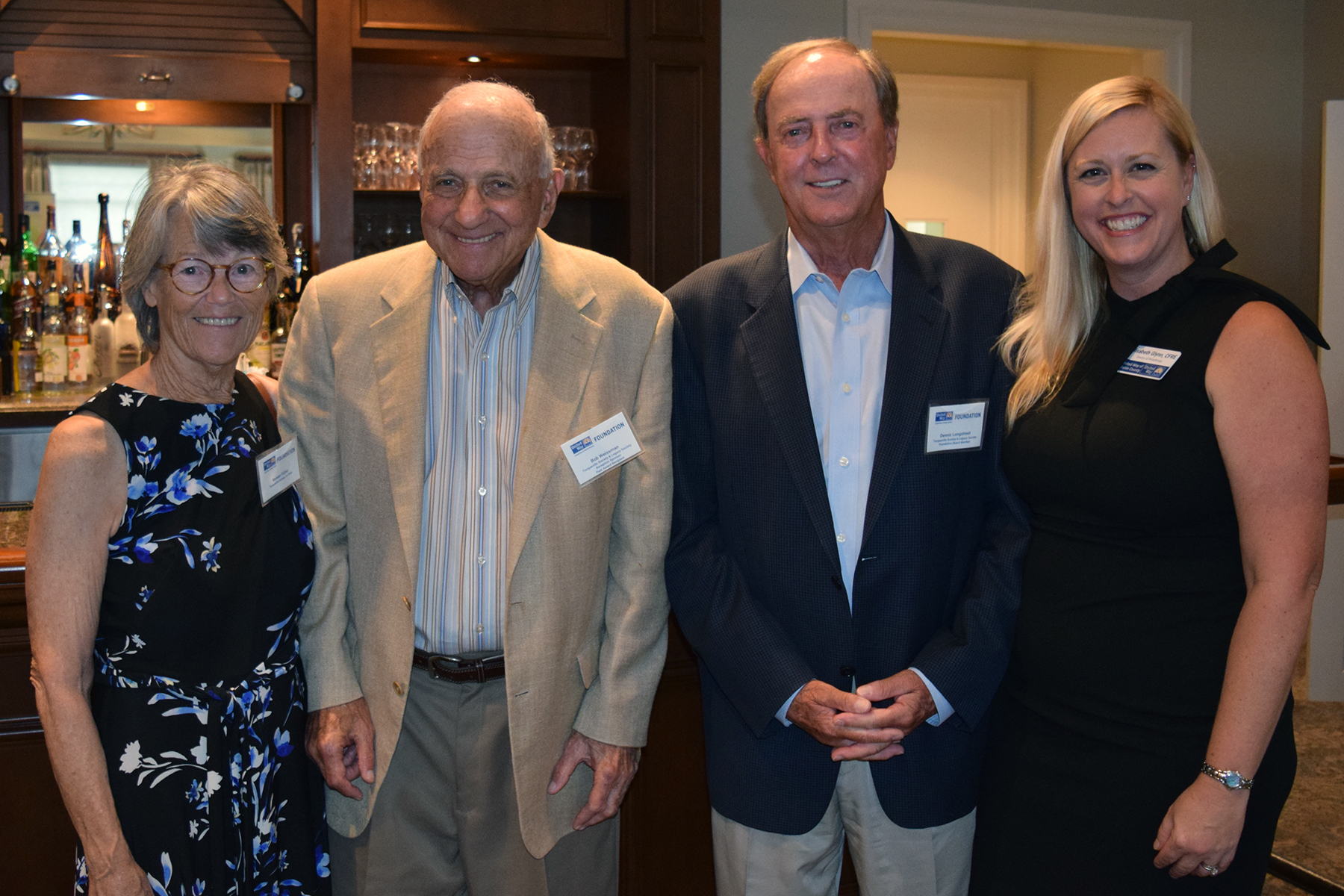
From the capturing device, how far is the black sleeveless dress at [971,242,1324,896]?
156 centimetres

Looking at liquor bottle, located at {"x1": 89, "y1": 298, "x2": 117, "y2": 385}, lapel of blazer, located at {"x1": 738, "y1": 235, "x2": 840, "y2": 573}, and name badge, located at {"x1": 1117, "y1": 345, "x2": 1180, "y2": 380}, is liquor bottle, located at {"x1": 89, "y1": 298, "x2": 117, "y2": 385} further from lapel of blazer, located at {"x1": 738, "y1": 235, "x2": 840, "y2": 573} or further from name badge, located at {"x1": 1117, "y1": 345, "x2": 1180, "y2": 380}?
name badge, located at {"x1": 1117, "y1": 345, "x2": 1180, "y2": 380}

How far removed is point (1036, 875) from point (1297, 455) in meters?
0.74

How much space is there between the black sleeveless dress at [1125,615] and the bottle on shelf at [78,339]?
322cm

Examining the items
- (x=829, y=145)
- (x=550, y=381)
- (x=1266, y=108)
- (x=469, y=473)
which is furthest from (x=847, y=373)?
(x=1266, y=108)

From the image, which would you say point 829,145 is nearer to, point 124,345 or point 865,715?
point 865,715

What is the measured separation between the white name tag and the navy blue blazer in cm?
16

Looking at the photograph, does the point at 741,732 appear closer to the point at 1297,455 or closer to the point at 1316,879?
the point at 1297,455

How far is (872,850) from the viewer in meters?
1.76

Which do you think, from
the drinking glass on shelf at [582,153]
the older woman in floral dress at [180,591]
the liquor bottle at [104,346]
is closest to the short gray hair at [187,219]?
the older woman in floral dress at [180,591]

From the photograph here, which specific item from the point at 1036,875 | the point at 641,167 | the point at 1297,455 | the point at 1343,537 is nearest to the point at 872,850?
the point at 1036,875

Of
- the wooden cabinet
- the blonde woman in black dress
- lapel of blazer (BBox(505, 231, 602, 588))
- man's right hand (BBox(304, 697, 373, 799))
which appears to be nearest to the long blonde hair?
the blonde woman in black dress

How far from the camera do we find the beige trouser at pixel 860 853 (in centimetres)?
175

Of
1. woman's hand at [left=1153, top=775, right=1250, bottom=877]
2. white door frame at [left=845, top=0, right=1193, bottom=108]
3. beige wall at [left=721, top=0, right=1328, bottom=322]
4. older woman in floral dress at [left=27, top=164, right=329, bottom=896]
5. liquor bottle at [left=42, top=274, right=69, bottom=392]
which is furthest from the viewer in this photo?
beige wall at [left=721, top=0, right=1328, bottom=322]

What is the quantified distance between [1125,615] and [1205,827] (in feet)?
0.99
